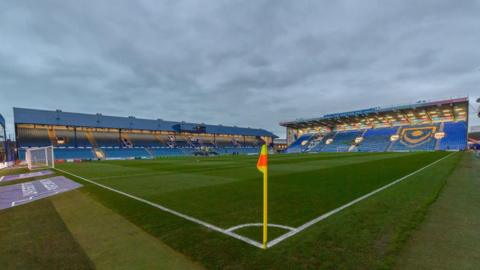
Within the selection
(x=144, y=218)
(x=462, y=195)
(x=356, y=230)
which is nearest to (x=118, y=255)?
(x=144, y=218)

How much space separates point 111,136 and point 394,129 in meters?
83.4

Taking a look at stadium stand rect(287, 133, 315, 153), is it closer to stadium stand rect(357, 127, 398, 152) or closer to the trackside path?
stadium stand rect(357, 127, 398, 152)

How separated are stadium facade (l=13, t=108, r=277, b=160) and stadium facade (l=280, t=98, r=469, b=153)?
24812 mm

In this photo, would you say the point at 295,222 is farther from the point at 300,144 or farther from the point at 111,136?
the point at 300,144

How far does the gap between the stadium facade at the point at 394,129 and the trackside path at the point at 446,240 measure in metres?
59.5

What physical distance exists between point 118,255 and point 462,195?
33.5 feet

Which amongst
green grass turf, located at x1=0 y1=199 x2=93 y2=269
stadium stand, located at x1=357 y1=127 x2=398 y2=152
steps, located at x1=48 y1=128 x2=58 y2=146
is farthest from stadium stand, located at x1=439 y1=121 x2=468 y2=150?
steps, located at x1=48 y1=128 x2=58 y2=146

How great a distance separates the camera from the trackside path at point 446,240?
9.71 ft

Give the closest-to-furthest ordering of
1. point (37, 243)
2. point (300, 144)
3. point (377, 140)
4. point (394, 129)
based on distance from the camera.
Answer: point (37, 243), point (377, 140), point (394, 129), point (300, 144)

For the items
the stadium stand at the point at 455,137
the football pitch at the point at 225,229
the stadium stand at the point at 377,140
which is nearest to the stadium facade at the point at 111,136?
the stadium stand at the point at 377,140

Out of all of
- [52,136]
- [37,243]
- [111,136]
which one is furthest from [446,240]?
[111,136]

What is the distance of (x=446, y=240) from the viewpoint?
3.69 metres

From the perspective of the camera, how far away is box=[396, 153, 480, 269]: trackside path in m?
2.96

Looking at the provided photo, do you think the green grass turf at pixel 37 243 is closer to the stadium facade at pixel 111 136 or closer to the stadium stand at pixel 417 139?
the stadium facade at pixel 111 136
